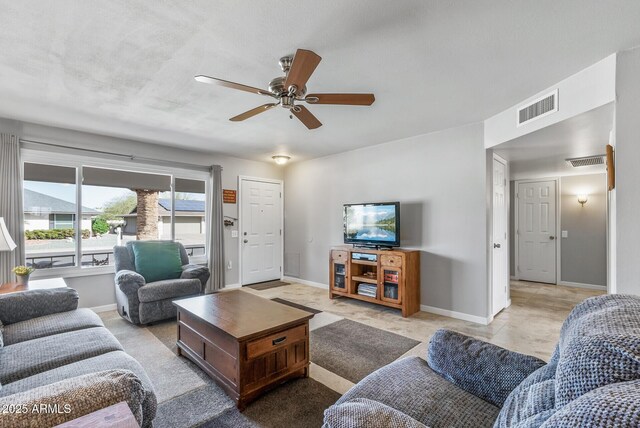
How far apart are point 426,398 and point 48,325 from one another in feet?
8.25

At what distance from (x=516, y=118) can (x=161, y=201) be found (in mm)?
4922

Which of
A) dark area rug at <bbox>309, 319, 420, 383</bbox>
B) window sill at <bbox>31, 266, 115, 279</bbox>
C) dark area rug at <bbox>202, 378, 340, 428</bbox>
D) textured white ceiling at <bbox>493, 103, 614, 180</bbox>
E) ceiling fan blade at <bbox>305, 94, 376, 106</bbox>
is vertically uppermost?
ceiling fan blade at <bbox>305, 94, 376, 106</bbox>

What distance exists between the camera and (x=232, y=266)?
543 centimetres

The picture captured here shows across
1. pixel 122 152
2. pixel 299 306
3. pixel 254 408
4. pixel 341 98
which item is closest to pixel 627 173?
pixel 341 98

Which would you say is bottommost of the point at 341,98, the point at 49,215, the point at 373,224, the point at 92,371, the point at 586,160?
the point at 92,371

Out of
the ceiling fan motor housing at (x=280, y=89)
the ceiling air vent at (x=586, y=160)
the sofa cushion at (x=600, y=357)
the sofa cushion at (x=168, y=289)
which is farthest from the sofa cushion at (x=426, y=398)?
the ceiling air vent at (x=586, y=160)

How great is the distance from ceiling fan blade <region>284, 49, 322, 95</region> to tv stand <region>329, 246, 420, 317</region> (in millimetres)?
2607

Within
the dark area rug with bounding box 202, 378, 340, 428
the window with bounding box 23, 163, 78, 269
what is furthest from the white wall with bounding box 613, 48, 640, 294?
the window with bounding box 23, 163, 78, 269

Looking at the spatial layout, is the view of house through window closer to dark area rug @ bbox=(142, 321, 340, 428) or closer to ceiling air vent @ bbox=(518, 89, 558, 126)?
dark area rug @ bbox=(142, 321, 340, 428)

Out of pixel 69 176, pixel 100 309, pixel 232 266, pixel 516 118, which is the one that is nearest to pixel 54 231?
pixel 69 176

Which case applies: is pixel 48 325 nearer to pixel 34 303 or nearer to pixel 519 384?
pixel 34 303

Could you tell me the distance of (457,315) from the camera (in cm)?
376

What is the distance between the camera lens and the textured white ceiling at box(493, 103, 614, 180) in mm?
2511

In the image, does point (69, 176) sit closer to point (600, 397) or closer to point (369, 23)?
point (369, 23)
